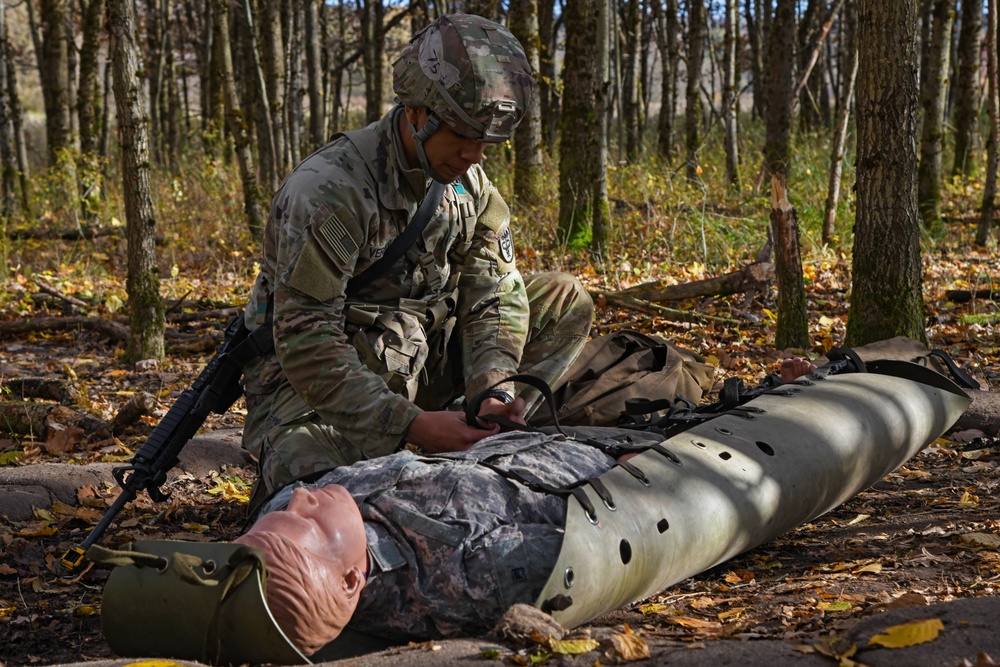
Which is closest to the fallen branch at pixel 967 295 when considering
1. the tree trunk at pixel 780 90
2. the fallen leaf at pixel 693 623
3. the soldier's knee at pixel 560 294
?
the soldier's knee at pixel 560 294

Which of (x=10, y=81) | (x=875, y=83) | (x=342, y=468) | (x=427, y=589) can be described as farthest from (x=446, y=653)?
(x=10, y=81)

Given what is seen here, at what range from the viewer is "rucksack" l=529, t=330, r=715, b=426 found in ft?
11.7

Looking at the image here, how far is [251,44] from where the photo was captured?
35.6 ft

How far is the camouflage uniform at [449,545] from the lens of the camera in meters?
2.15

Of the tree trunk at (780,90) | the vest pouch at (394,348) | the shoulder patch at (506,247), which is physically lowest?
the vest pouch at (394,348)

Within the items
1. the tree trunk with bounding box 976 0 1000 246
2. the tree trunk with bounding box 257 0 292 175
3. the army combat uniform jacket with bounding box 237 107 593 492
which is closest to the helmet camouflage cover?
the army combat uniform jacket with bounding box 237 107 593 492

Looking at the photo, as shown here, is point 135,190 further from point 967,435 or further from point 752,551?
point 967,435

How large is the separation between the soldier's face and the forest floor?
1.43 meters

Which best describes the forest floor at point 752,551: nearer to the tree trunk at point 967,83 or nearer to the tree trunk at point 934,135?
the tree trunk at point 934,135

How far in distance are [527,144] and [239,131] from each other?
9.34 feet

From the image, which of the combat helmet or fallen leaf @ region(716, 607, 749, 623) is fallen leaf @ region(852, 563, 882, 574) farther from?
the combat helmet

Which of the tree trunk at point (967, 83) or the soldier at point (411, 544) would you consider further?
the tree trunk at point (967, 83)

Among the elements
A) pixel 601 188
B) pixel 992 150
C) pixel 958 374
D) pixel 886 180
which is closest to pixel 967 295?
pixel 886 180

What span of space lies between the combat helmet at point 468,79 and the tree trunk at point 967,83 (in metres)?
8.93
